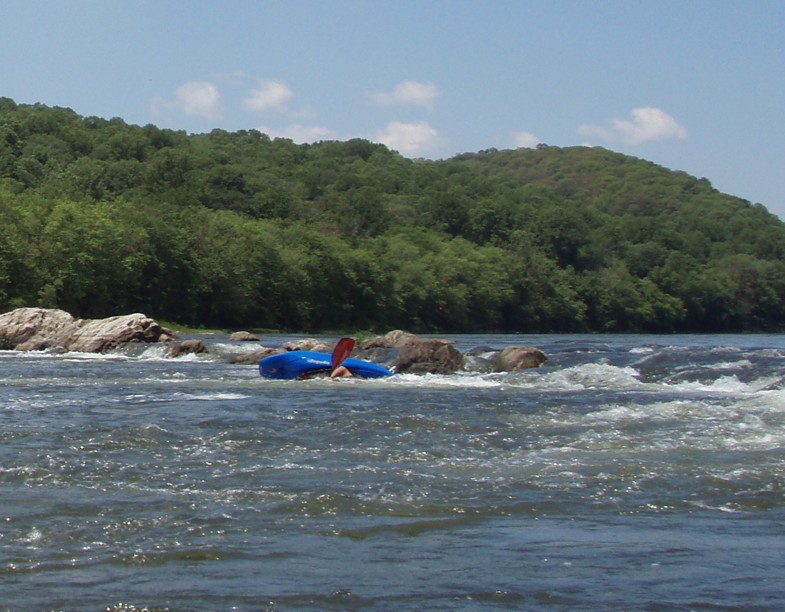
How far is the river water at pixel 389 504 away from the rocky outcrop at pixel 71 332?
2082 cm

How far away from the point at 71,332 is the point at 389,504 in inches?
1326

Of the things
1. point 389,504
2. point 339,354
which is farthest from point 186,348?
point 389,504

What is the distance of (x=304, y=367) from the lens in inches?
1075

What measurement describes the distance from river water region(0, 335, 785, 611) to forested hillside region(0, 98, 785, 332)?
43.6 metres

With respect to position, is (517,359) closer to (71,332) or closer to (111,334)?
(111,334)

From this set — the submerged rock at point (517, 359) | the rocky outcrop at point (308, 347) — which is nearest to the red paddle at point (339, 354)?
the submerged rock at point (517, 359)

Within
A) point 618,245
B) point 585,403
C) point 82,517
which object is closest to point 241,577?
point 82,517

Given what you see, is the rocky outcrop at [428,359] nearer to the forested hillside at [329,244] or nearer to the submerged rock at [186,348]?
the submerged rock at [186,348]

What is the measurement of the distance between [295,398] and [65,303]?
40412mm

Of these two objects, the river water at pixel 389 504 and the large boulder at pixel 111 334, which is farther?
the large boulder at pixel 111 334

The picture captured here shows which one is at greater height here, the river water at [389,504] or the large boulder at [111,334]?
the large boulder at [111,334]

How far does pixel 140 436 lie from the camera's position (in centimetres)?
1484

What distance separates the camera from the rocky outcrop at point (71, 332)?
4072 cm

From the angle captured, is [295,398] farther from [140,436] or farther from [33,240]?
[33,240]
